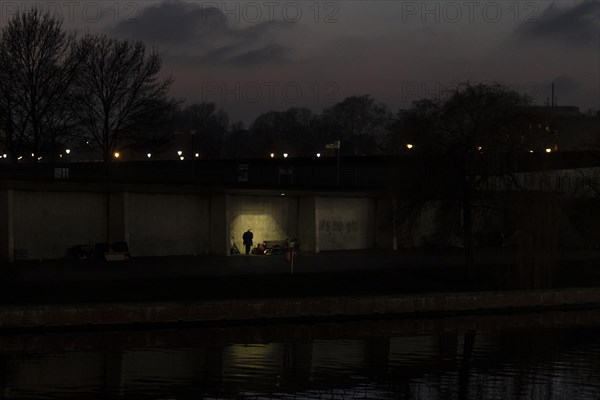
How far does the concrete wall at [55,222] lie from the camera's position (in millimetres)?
48344

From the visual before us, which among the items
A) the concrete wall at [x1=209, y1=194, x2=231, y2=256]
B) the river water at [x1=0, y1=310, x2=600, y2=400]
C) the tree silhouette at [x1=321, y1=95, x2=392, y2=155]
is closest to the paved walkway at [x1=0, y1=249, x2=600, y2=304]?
the concrete wall at [x1=209, y1=194, x2=231, y2=256]

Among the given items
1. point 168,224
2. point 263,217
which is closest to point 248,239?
point 263,217

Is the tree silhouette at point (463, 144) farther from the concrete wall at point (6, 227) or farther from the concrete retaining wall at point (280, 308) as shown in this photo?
the concrete wall at point (6, 227)

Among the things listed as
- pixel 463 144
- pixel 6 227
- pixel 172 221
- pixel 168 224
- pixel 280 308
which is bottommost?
pixel 280 308

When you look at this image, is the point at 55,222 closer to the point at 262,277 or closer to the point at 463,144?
the point at 262,277

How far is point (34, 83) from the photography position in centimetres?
6228

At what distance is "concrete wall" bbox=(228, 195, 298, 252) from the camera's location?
57.5 m

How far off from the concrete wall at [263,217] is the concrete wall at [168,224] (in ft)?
6.17

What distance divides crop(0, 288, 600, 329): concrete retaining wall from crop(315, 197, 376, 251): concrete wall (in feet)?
65.0

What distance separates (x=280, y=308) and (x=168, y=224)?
20.0 metres

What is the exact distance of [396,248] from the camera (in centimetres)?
6216

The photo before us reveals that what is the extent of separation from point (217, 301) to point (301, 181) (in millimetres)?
29317

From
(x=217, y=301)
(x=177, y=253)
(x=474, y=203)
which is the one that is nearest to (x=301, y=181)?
(x=177, y=253)

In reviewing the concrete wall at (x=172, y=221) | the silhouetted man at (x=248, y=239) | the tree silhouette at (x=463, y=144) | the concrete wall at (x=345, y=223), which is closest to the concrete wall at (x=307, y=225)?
the concrete wall at (x=172, y=221)
